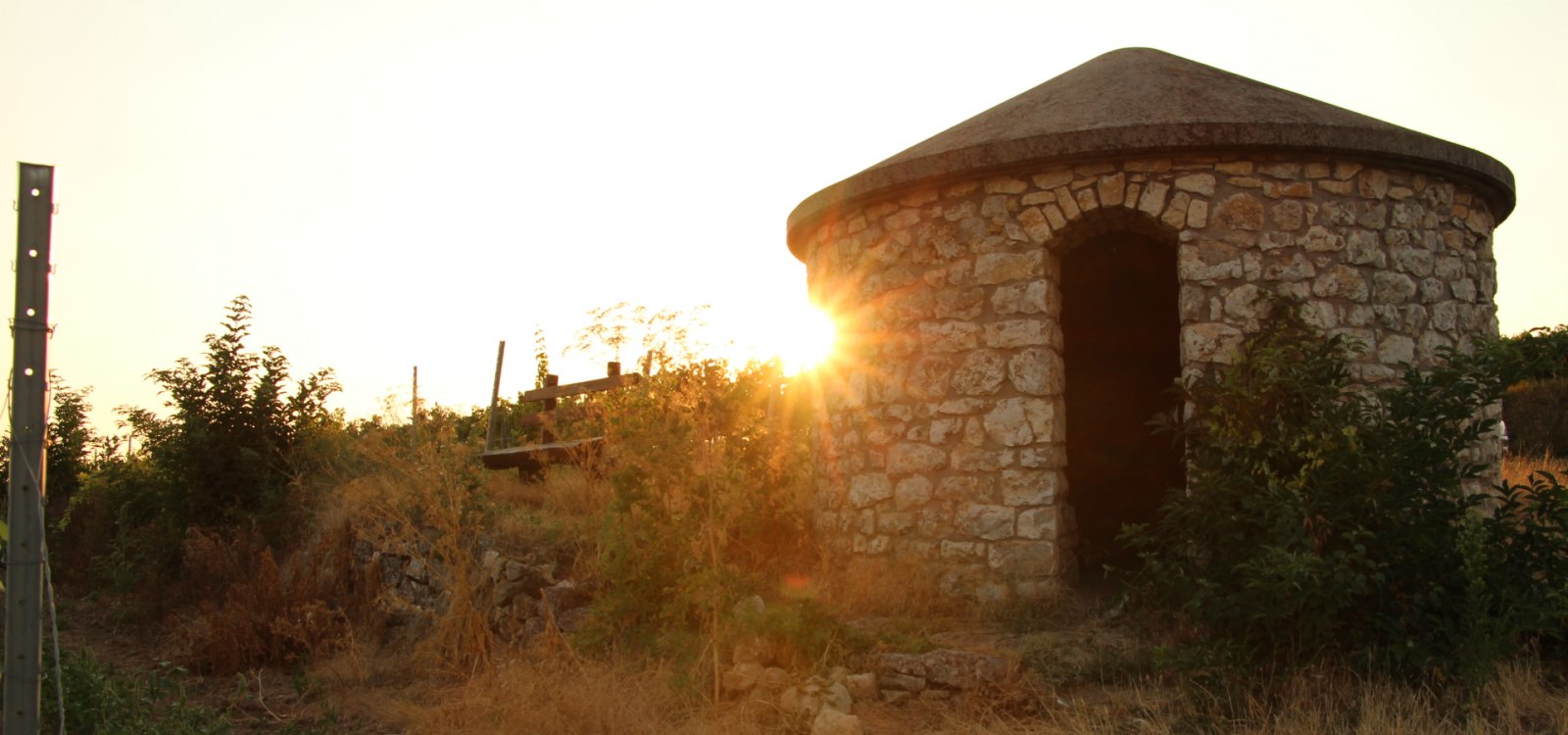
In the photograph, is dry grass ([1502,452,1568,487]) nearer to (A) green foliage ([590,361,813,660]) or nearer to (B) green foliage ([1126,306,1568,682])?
(B) green foliage ([1126,306,1568,682])

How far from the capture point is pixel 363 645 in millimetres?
8414

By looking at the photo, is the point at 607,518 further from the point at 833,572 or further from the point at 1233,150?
the point at 1233,150

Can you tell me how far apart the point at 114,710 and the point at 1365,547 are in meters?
6.27

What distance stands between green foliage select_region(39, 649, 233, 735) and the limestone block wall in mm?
3966

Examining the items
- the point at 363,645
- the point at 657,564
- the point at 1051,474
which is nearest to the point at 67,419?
the point at 363,645

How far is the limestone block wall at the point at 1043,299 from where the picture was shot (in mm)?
6879

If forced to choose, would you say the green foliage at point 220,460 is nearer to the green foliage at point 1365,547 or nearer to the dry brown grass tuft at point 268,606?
the dry brown grass tuft at point 268,606

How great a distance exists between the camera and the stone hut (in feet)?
22.6

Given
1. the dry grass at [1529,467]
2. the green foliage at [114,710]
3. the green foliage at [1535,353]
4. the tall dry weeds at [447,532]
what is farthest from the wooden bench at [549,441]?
the dry grass at [1529,467]

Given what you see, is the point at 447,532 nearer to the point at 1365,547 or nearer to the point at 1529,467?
the point at 1365,547

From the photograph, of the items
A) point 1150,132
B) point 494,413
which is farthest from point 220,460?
point 1150,132

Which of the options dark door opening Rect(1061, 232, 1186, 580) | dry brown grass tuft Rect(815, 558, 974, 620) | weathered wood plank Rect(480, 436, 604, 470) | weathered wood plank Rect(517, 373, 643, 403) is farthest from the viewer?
weathered wood plank Rect(517, 373, 643, 403)

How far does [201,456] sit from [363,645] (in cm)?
467

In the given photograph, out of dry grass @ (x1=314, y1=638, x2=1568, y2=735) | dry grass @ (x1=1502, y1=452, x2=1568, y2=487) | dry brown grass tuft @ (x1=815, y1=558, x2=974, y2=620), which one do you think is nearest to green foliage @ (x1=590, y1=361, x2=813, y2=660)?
dry grass @ (x1=314, y1=638, x2=1568, y2=735)
